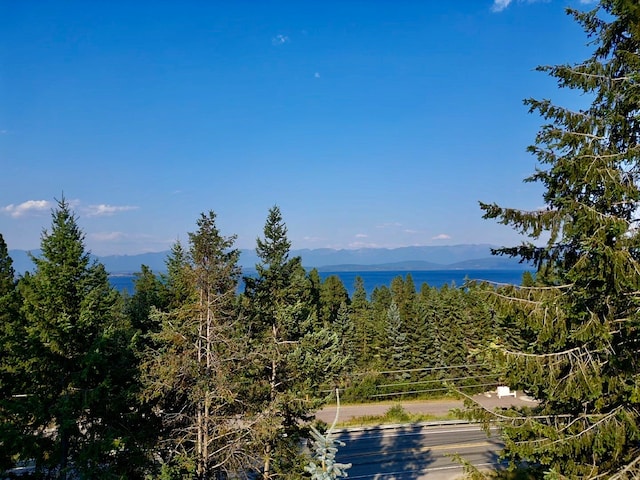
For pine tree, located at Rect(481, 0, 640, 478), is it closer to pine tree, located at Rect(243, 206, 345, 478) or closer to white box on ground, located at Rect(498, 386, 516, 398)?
pine tree, located at Rect(243, 206, 345, 478)

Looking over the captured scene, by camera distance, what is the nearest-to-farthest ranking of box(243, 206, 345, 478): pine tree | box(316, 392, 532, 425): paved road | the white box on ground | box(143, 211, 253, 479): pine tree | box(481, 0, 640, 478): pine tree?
box(481, 0, 640, 478): pine tree < box(143, 211, 253, 479): pine tree < box(243, 206, 345, 478): pine tree < box(316, 392, 532, 425): paved road < the white box on ground

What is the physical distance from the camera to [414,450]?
2100cm

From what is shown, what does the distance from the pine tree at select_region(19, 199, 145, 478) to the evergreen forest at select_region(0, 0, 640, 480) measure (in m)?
0.04

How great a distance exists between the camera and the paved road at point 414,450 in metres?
18.5

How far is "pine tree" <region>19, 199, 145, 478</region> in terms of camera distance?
10.4m

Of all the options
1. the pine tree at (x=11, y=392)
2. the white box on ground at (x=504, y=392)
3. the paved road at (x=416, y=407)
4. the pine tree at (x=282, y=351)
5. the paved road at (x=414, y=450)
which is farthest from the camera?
the white box on ground at (x=504, y=392)

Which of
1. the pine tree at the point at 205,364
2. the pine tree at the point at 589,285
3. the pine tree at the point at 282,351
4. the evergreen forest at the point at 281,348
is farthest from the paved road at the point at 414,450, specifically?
the pine tree at the point at 589,285

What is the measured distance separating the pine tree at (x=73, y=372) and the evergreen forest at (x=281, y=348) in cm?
4

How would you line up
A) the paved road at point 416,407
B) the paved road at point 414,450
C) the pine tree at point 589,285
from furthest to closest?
1. the paved road at point 416,407
2. the paved road at point 414,450
3. the pine tree at point 589,285

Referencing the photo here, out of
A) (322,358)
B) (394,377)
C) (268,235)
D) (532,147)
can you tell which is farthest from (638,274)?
(394,377)

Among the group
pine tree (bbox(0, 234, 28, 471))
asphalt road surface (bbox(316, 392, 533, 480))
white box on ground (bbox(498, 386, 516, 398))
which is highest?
pine tree (bbox(0, 234, 28, 471))

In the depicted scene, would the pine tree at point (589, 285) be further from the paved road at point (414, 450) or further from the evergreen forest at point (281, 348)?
the paved road at point (414, 450)

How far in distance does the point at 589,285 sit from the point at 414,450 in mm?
17524

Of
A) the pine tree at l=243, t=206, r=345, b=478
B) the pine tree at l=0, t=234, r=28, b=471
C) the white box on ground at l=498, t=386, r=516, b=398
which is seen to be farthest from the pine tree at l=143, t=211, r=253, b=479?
the white box on ground at l=498, t=386, r=516, b=398
